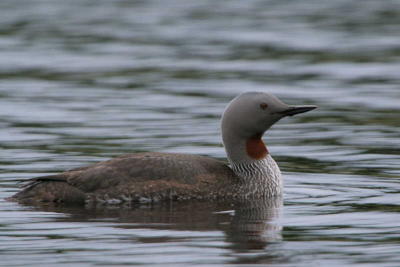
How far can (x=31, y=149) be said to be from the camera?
12.4 meters

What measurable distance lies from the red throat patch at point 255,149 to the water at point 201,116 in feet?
1.64

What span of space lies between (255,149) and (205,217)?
1.32 m

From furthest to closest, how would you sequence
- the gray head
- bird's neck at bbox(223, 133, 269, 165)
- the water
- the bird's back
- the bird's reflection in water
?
bird's neck at bbox(223, 133, 269, 165) → the gray head → the bird's back → the bird's reflection in water → the water

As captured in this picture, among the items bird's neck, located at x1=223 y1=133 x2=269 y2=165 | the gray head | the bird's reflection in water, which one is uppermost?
the gray head

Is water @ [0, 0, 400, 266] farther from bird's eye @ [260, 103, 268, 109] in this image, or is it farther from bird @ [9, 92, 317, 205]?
bird's eye @ [260, 103, 268, 109]

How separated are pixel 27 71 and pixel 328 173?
29.0 ft

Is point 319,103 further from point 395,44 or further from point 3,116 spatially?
point 395,44

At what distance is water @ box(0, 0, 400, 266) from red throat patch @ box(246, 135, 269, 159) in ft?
1.64

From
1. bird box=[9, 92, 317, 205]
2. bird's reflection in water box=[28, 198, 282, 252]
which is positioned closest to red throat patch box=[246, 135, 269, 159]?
bird box=[9, 92, 317, 205]

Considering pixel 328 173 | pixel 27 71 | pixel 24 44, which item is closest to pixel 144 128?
pixel 328 173

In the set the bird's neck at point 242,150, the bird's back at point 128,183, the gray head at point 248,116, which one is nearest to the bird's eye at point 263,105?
the gray head at point 248,116

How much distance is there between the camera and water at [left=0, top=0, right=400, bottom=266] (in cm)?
817

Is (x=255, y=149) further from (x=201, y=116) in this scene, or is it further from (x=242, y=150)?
(x=201, y=116)

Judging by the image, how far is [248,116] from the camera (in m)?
10.2
